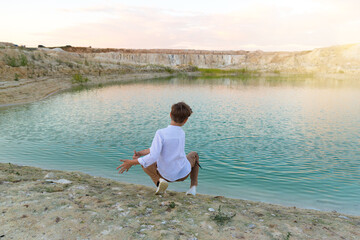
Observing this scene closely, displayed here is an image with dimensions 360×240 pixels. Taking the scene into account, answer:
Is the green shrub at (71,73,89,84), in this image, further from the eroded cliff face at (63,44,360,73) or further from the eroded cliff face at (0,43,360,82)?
the eroded cliff face at (63,44,360,73)

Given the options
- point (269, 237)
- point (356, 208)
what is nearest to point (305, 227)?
point (269, 237)

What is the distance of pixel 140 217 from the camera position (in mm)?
4898

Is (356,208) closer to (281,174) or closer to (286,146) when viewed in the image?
(281,174)

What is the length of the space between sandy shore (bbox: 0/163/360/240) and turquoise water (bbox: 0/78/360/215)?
177 centimetres

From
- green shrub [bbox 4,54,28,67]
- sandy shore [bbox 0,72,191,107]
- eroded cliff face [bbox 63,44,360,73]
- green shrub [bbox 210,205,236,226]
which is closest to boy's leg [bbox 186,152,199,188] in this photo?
green shrub [bbox 210,205,236,226]

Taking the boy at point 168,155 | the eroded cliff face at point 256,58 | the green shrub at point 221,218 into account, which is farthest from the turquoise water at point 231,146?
the eroded cliff face at point 256,58

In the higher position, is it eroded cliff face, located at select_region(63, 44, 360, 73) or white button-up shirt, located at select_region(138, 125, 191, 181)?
eroded cliff face, located at select_region(63, 44, 360, 73)

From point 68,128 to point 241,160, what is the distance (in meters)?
9.65

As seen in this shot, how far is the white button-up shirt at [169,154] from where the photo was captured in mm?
5379

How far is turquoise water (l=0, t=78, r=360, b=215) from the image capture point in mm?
8102

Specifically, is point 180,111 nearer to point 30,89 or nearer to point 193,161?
point 193,161

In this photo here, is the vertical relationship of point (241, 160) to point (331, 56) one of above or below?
below

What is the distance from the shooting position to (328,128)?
15586 millimetres

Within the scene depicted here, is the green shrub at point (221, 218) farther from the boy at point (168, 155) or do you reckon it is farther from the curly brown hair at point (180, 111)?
the curly brown hair at point (180, 111)
